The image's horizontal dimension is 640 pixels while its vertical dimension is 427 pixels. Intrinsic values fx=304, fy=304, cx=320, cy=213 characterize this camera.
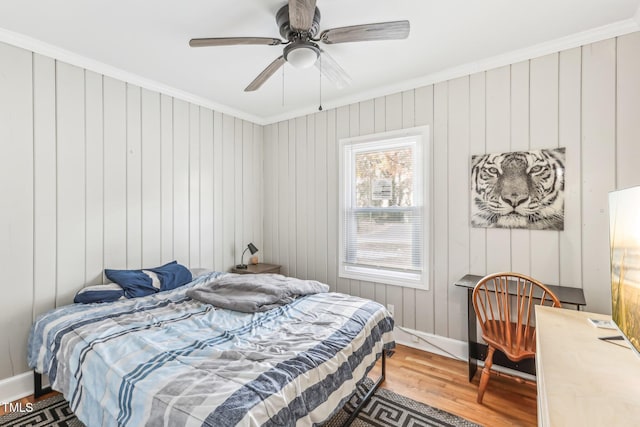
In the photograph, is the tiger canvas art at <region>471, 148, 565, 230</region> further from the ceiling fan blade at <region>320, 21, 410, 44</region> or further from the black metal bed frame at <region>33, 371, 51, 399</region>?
the black metal bed frame at <region>33, 371, 51, 399</region>

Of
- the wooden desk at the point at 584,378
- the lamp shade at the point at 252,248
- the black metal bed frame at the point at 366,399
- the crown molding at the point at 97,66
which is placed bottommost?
the black metal bed frame at the point at 366,399

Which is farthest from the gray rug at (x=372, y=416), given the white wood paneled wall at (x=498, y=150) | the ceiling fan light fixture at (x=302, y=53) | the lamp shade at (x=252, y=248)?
the ceiling fan light fixture at (x=302, y=53)

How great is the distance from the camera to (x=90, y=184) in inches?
102

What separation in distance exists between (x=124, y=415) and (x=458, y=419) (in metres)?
1.90

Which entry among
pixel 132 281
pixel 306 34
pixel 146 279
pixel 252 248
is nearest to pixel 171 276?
pixel 146 279

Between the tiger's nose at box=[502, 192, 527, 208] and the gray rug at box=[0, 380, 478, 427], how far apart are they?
5.38 ft

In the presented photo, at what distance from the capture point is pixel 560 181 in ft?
7.59

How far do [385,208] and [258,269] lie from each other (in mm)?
1669

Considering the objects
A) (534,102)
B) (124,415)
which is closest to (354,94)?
(534,102)

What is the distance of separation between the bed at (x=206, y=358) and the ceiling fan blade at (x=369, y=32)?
1.73m

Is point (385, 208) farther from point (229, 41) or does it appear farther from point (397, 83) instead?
point (229, 41)

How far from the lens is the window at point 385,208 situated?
2977mm

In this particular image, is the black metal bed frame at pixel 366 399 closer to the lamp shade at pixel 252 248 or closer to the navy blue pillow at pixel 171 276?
the navy blue pillow at pixel 171 276

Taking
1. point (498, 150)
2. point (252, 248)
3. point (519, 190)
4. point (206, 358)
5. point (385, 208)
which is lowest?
point (206, 358)
